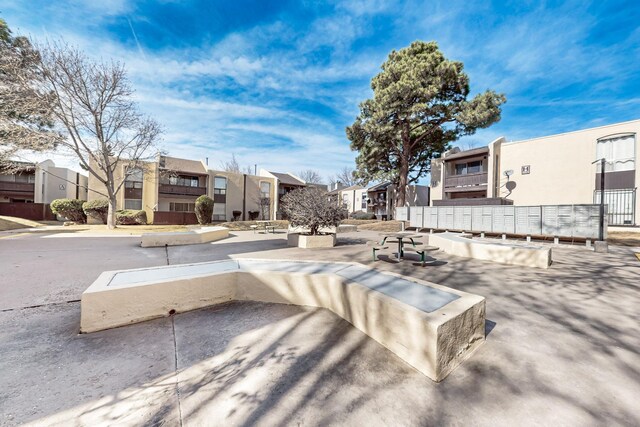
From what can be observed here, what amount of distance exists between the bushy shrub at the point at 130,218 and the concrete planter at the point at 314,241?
1914cm

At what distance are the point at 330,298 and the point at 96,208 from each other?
2608 centimetres

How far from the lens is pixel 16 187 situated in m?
24.9

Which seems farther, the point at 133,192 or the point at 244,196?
the point at 244,196

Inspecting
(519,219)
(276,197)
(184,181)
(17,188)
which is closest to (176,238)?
(519,219)

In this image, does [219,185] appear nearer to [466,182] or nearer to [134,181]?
[134,181]

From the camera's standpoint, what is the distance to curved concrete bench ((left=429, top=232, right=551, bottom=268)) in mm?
6462

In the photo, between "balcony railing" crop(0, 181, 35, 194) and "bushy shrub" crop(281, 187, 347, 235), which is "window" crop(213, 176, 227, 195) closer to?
"balcony railing" crop(0, 181, 35, 194)

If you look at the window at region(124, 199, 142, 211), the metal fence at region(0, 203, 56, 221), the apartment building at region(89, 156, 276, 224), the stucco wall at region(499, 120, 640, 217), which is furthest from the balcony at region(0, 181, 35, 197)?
the stucco wall at region(499, 120, 640, 217)

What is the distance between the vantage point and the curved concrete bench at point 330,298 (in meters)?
2.35

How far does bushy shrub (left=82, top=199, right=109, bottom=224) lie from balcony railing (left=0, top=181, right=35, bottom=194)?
10.4 m

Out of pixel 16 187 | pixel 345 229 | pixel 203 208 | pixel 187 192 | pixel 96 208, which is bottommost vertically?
pixel 345 229

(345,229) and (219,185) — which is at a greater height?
(219,185)

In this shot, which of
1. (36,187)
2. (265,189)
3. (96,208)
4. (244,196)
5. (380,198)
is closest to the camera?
(96,208)

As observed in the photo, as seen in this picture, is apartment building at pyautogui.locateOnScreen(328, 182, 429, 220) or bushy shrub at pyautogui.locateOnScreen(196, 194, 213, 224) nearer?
bushy shrub at pyautogui.locateOnScreen(196, 194, 213, 224)
